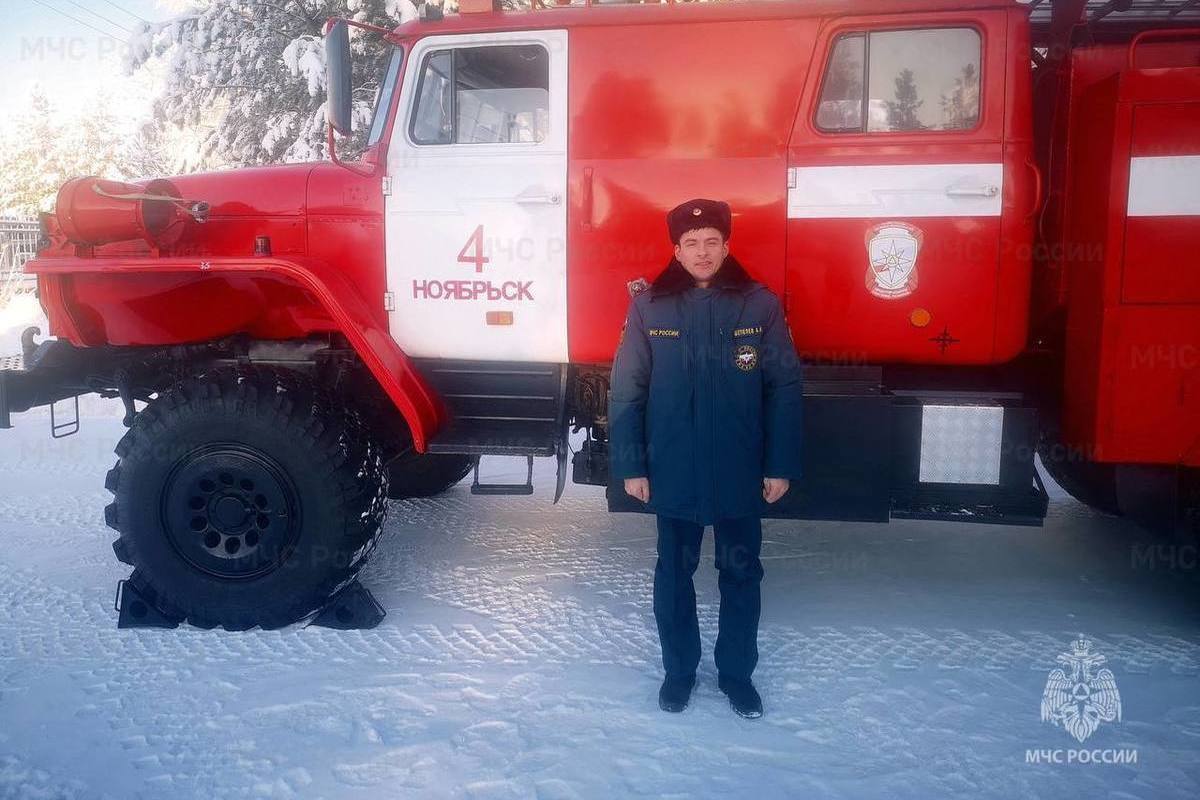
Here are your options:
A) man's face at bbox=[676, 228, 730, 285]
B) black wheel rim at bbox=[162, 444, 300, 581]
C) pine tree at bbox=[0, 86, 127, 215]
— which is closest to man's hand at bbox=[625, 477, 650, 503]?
man's face at bbox=[676, 228, 730, 285]

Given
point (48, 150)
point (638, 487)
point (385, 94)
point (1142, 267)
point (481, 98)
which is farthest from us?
point (48, 150)

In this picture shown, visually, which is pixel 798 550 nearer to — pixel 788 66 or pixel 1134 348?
pixel 1134 348

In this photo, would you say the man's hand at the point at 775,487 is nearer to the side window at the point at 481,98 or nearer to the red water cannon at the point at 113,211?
the side window at the point at 481,98

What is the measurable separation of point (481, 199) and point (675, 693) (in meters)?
2.15

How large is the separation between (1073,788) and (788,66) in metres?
2.76

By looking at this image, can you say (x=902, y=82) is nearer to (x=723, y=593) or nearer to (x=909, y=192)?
(x=909, y=192)

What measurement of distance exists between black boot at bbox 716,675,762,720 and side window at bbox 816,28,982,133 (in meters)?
2.21

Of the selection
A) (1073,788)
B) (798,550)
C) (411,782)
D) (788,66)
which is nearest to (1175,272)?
(788,66)

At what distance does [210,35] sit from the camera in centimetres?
999

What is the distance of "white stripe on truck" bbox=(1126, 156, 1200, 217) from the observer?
9.77 ft

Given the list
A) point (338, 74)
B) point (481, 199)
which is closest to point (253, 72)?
point (338, 74)

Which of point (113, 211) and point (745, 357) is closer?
point (745, 357)

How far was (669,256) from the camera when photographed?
11.2ft

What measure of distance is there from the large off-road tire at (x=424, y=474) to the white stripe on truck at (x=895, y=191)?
9.17ft
